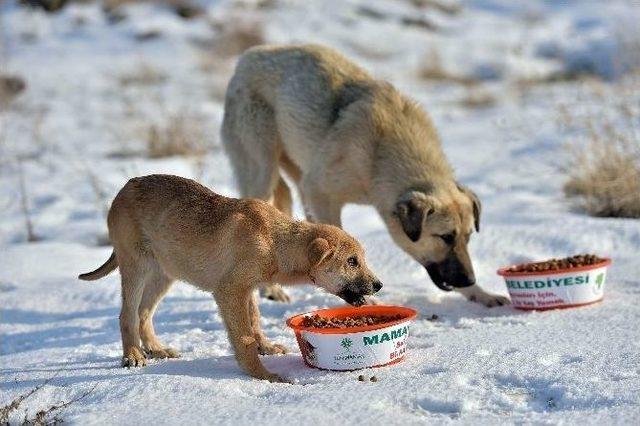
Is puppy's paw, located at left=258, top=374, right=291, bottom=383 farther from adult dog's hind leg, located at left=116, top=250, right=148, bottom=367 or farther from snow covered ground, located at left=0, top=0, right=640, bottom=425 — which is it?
adult dog's hind leg, located at left=116, top=250, right=148, bottom=367

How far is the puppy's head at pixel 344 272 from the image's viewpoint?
4.69 meters

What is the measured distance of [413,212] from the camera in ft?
20.2

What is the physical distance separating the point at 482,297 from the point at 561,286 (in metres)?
0.74

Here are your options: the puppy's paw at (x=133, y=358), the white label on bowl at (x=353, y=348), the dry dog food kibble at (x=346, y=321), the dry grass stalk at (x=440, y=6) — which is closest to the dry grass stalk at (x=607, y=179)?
the dry dog food kibble at (x=346, y=321)

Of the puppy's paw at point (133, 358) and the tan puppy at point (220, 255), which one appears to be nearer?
the tan puppy at point (220, 255)

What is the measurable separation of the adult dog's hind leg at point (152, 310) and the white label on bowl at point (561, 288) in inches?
Answer: 90.9

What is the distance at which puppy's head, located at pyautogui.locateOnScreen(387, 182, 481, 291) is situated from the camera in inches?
241

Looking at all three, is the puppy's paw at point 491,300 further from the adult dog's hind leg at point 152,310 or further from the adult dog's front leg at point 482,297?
the adult dog's hind leg at point 152,310

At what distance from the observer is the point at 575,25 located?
2380 cm

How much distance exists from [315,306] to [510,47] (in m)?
16.6

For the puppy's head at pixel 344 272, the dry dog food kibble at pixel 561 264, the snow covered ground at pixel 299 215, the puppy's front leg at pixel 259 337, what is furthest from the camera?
the dry dog food kibble at pixel 561 264

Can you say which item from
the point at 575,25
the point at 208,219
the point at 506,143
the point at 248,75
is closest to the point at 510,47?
the point at 575,25

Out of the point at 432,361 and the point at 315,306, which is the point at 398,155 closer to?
the point at 315,306

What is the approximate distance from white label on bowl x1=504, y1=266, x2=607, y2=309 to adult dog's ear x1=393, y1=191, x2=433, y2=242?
0.73m
